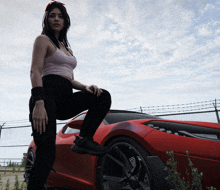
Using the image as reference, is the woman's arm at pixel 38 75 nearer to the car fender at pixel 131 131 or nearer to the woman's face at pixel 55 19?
the woman's face at pixel 55 19

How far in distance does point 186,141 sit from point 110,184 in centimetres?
90

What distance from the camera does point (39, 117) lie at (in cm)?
153

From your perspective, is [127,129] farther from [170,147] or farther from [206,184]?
[206,184]

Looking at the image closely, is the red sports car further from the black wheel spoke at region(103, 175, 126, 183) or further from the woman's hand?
the woman's hand

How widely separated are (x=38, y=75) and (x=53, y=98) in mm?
211

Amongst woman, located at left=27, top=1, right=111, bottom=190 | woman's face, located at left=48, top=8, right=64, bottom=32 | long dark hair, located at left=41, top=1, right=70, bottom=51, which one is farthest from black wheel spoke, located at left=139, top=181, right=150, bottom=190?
woman's face, located at left=48, top=8, right=64, bottom=32

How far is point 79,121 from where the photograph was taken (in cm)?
244

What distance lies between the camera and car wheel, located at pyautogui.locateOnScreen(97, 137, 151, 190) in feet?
6.21

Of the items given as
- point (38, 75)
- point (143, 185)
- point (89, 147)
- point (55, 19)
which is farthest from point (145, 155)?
point (55, 19)

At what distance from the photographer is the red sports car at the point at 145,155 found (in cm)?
169

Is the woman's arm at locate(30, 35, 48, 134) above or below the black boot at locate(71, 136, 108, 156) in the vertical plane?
above

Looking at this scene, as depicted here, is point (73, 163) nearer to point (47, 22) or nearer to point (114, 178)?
point (114, 178)

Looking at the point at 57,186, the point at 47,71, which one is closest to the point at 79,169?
the point at 57,186

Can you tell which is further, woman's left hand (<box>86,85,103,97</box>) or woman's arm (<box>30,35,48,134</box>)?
woman's left hand (<box>86,85,103,97</box>)
